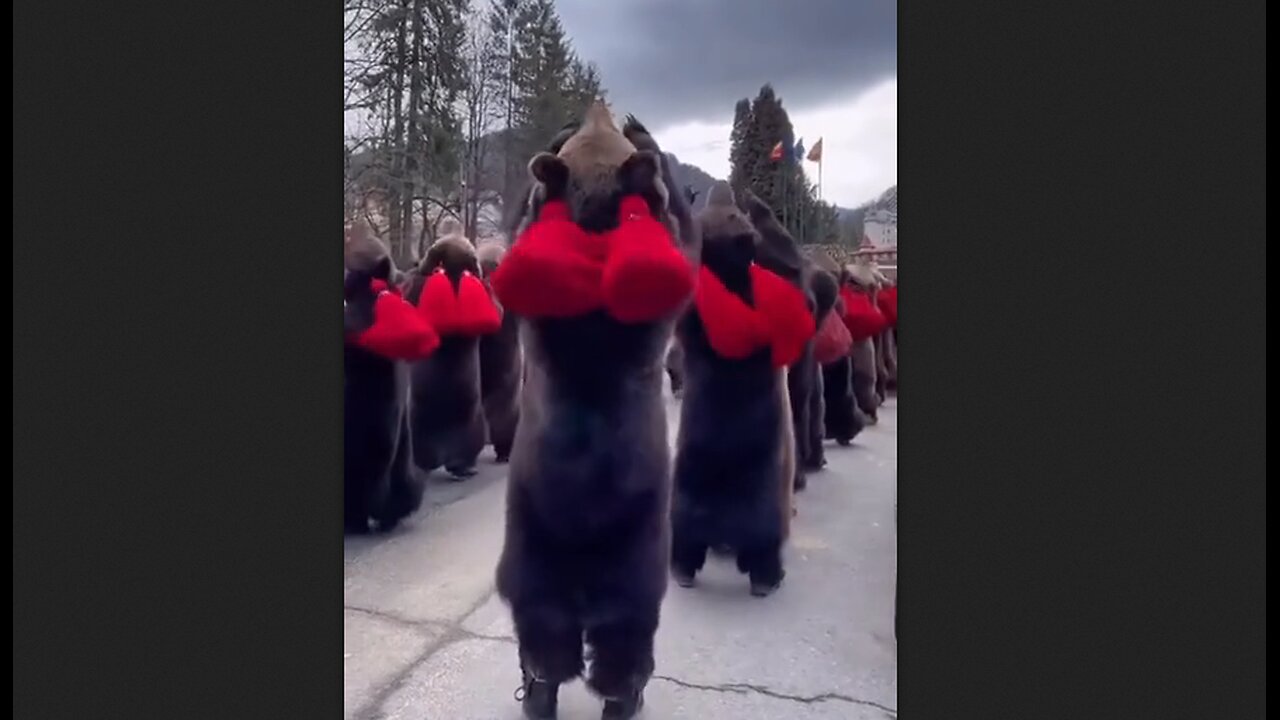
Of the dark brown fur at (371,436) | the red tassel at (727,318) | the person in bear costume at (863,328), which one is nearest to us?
the red tassel at (727,318)

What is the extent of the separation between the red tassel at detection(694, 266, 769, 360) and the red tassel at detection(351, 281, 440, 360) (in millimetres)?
1035

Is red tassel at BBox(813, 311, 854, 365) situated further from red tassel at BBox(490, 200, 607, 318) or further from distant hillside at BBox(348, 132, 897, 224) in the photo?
red tassel at BBox(490, 200, 607, 318)

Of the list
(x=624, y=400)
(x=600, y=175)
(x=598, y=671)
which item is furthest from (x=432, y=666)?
(x=600, y=175)

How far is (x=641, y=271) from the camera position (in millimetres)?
1809

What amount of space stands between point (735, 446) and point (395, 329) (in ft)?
4.17

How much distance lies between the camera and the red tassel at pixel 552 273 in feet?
6.09

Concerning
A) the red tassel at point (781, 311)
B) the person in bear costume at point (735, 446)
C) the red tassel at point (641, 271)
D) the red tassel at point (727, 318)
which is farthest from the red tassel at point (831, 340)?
the red tassel at point (641, 271)

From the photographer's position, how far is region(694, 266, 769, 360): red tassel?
2760 mm

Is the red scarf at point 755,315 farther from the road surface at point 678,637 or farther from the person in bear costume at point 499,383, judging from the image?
the person in bear costume at point 499,383

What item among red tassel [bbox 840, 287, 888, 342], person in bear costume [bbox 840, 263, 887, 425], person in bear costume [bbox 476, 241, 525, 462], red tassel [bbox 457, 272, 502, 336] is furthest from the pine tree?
person in bear costume [bbox 476, 241, 525, 462]

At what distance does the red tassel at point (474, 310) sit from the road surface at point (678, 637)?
1.01m

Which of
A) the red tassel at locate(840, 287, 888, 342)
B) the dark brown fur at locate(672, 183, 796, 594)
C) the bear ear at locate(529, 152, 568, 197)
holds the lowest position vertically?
the dark brown fur at locate(672, 183, 796, 594)

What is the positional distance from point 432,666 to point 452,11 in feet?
5.45

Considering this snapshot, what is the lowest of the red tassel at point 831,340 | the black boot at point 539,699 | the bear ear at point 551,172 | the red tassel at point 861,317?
the black boot at point 539,699
